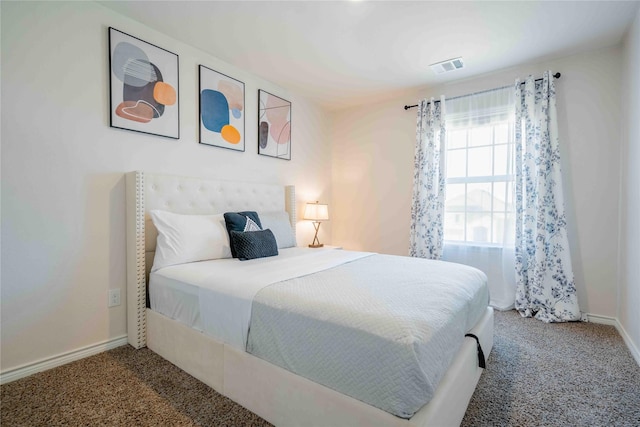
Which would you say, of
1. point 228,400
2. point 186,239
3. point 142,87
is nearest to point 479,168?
point 186,239

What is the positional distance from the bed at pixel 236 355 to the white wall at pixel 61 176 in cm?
17

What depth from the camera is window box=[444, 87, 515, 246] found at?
309 centimetres

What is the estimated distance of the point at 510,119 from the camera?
3.06 m

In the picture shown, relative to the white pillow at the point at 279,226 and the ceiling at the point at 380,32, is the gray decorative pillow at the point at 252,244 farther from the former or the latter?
the ceiling at the point at 380,32

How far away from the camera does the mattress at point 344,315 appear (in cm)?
105

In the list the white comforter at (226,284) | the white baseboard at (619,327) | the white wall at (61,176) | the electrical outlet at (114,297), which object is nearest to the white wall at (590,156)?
the white baseboard at (619,327)

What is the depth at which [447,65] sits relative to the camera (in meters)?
2.99

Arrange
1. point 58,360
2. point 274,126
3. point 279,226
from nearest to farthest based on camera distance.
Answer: point 58,360, point 279,226, point 274,126

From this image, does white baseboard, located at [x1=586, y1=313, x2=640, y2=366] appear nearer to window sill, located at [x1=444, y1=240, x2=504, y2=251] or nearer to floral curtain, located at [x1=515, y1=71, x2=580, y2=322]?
floral curtain, located at [x1=515, y1=71, x2=580, y2=322]

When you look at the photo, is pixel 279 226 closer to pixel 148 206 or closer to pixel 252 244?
pixel 252 244

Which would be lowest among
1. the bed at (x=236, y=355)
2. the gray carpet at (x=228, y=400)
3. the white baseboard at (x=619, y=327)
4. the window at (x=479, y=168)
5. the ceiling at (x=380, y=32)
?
the gray carpet at (x=228, y=400)

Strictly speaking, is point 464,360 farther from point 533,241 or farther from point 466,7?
point 466,7

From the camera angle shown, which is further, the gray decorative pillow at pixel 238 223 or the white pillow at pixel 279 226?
the white pillow at pixel 279 226

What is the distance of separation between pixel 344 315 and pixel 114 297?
1.93 m
